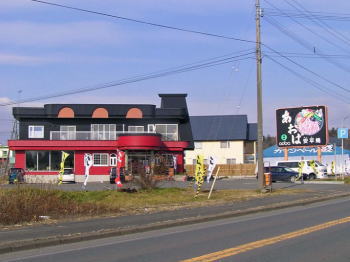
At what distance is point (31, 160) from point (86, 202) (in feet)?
121

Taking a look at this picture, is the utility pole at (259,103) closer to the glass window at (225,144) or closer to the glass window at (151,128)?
the glass window at (151,128)

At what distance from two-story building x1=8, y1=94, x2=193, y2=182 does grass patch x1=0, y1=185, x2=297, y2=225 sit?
90.4ft

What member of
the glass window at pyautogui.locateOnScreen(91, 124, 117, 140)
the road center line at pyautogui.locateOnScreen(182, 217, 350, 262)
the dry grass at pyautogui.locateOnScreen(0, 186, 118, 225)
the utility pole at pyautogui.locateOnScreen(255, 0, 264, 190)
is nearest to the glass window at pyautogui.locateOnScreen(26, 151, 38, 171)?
the glass window at pyautogui.locateOnScreen(91, 124, 117, 140)

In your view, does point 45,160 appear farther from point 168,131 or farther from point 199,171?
point 199,171

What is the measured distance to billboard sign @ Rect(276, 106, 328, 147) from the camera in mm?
40906

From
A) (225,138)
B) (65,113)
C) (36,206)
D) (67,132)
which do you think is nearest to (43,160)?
(67,132)

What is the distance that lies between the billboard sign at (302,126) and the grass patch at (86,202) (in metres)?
16.3

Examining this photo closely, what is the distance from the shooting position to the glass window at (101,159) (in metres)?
55.0

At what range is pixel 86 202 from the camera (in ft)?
66.1

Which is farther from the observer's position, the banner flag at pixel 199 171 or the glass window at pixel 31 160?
the glass window at pixel 31 160

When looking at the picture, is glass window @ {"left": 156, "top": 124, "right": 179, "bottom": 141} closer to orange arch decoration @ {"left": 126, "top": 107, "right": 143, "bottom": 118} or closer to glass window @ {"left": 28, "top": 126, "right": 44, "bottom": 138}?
orange arch decoration @ {"left": 126, "top": 107, "right": 143, "bottom": 118}

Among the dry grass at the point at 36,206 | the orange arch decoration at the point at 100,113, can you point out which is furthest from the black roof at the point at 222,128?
the dry grass at the point at 36,206

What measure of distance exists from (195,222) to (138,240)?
3921 mm

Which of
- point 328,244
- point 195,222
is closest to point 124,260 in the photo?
point 328,244
